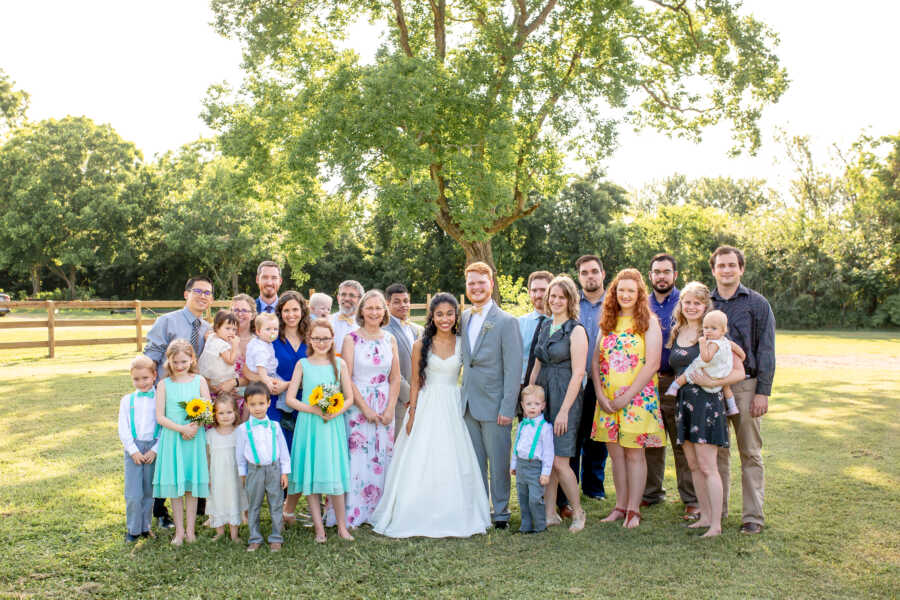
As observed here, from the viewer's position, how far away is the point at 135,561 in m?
4.54

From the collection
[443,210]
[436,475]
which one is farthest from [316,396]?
[443,210]

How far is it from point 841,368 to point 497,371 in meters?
14.1

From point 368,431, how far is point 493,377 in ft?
3.69

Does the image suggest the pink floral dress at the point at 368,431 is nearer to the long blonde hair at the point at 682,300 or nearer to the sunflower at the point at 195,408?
the sunflower at the point at 195,408

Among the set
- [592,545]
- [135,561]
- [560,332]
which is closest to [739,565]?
[592,545]

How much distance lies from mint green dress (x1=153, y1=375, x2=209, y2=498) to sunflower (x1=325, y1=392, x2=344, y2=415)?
38.1 inches

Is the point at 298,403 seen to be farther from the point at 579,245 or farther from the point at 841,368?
the point at 579,245

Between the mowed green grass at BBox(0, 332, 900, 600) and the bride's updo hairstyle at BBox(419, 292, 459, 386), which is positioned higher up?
the bride's updo hairstyle at BBox(419, 292, 459, 386)

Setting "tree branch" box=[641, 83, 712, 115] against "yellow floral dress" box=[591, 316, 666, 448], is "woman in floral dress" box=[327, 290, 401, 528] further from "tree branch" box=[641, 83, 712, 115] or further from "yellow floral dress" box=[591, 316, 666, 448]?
"tree branch" box=[641, 83, 712, 115]

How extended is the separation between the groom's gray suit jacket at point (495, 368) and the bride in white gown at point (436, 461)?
18cm

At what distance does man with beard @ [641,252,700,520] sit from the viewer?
5691 mm

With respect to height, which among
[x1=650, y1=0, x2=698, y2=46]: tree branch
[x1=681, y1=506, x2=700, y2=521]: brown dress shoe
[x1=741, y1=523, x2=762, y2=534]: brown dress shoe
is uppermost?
[x1=650, y1=0, x2=698, y2=46]: tree branch

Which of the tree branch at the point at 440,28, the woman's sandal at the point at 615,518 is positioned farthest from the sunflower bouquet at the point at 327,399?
the tree branch at the point at 440,28

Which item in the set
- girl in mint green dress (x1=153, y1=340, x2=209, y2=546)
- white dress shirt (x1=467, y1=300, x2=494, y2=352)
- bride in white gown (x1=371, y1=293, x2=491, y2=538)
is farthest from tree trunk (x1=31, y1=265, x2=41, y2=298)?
white dress shirt (x1=467, y1=300, x2=494, y2=352)
